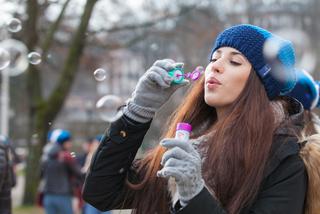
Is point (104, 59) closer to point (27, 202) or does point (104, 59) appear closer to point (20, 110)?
point (27, 202)

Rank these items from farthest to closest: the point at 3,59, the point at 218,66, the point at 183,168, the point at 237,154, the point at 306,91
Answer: the point at 3,59
the point at 306,91
the point at 218,66
the point at 237,154
the point at 183,168

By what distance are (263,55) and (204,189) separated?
0.55 m

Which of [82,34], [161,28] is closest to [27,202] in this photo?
[82,34]

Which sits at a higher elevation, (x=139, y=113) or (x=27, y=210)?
(x=139, y=113)

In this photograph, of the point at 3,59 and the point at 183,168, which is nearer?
the point at 183,168

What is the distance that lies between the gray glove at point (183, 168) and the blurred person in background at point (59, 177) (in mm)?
6521

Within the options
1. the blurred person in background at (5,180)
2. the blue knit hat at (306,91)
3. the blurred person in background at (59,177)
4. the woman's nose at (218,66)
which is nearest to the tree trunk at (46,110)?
the blurred person in background at (59,177)

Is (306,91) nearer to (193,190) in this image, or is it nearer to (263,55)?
(263,55)

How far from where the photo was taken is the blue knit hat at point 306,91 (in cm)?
373

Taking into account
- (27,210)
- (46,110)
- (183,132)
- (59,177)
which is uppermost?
(183,132)

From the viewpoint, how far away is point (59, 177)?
8.48 meters

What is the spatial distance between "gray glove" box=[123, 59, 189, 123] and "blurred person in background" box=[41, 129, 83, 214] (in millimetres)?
6186

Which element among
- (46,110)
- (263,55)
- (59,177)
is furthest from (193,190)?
(46,110)

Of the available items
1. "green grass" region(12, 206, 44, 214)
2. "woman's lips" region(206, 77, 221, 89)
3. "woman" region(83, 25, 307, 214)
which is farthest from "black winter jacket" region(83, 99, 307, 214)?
"green grass" region(12, 206, 44, 214)
